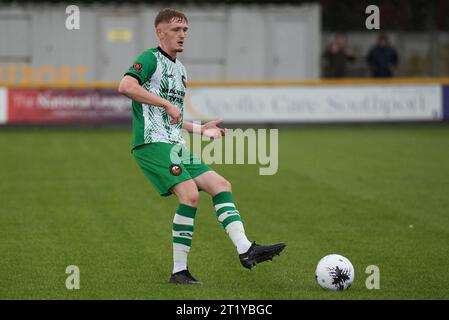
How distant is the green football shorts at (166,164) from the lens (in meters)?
8.21

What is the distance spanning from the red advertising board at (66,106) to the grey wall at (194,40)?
8.90ft

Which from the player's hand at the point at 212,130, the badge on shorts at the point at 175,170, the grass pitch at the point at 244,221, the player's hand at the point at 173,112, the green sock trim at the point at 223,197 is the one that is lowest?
the grass pitch at the point at 244,221

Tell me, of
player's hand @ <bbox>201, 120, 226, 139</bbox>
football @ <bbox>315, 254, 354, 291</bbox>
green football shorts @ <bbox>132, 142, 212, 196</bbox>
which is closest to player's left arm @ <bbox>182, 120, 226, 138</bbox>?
player's hand @ <bbox>201, 120, 226, 139</bbox>

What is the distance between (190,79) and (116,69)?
7.12ft

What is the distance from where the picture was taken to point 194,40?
30.8 m

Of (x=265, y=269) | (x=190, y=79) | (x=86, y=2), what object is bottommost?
(x=265, y=269)

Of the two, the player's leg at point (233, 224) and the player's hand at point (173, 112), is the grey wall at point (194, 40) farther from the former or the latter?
the player's hand at point (173, 112)

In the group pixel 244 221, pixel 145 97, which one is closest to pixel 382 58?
pixel 244 221

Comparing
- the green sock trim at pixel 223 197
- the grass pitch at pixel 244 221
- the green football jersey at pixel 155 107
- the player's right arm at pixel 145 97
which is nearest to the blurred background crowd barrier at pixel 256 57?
the grass pitch at pixel 244 221

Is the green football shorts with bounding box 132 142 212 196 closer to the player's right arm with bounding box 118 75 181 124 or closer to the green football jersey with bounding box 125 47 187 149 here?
the green football jersey with bounding box 125 47 187 149

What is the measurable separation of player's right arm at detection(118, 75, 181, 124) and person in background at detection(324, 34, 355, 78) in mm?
22263
